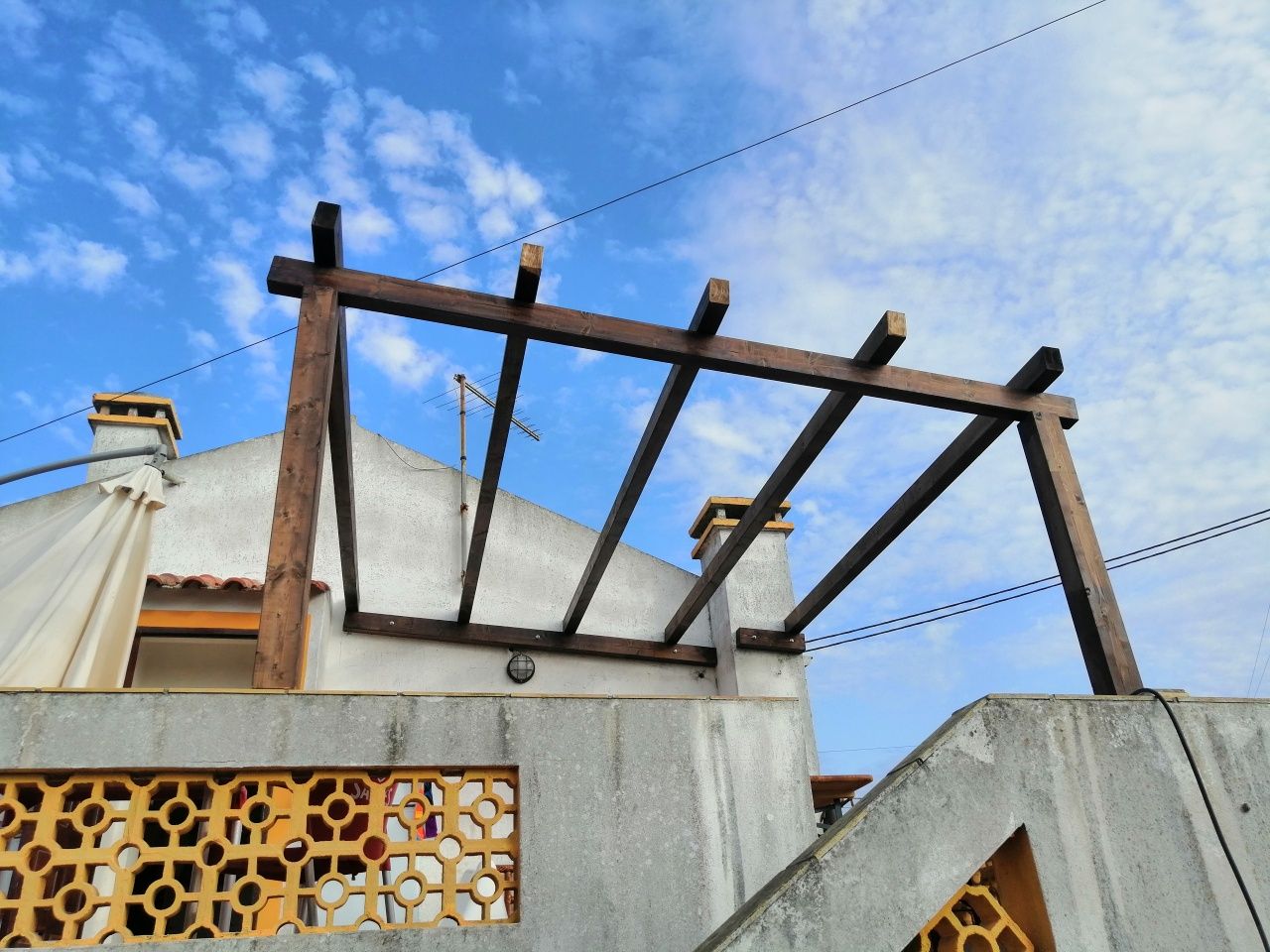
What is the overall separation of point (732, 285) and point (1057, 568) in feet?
7.05

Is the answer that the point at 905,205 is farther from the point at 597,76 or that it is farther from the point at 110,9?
the point at 110,9

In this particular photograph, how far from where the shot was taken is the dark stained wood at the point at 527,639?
6.56 metres

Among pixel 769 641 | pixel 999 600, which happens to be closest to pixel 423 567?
pixel 769 641

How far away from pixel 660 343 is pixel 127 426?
4.74 m

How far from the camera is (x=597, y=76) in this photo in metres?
7.54

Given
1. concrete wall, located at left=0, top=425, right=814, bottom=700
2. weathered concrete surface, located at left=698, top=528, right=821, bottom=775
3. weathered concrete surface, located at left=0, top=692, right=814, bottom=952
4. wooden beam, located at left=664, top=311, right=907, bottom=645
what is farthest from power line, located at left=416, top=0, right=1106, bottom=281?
weathered concrete surface, located at left=0, top=692, right=814, bottom=952

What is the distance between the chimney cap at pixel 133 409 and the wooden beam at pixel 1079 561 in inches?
240

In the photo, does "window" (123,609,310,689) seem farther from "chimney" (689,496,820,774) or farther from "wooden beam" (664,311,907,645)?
"chimney" (689,496,820,774)

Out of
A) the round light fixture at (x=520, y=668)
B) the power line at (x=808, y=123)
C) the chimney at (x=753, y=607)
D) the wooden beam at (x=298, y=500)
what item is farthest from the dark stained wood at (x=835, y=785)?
the power line at (x=808, y=123)

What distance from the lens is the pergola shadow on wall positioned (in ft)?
10.9

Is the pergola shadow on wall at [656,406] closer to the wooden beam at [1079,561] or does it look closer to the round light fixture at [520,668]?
the wooden beam at [1079,561]

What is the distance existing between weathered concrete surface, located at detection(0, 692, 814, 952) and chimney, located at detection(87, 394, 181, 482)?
15.0 ft

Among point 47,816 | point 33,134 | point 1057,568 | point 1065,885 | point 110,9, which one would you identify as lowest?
point 1065,885

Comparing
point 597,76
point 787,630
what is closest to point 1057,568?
point 787,630
